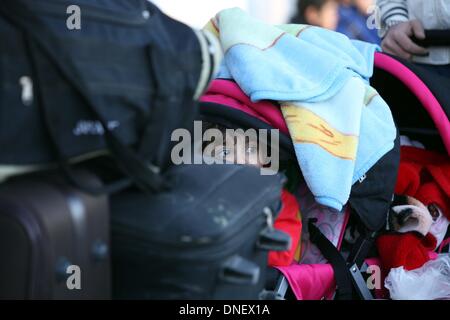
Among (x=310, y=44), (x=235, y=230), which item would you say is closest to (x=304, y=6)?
(x=310, y=44)

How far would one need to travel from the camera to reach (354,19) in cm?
370

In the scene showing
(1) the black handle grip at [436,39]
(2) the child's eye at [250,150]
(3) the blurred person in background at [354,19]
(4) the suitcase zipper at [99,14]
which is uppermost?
(3) the blurred person in background at [354,19]

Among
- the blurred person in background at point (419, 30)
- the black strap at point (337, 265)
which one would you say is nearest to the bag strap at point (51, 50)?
the black strap at point (337, 265)

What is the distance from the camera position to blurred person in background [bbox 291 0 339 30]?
150 inches

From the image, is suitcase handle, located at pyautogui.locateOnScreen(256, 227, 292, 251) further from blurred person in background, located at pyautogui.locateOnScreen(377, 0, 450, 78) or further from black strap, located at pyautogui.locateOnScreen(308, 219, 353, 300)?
blurred person in background, located at pyautogui.locateOnScreen(377, 0, 450, 78)

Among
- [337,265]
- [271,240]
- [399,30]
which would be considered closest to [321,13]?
[399,30]

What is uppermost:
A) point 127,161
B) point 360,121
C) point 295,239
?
point 360,121

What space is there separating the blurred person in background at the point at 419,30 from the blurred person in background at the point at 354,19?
164cm

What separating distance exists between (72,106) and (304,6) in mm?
3317

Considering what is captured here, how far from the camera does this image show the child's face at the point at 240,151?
52.0 inches

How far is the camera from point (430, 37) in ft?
5.58

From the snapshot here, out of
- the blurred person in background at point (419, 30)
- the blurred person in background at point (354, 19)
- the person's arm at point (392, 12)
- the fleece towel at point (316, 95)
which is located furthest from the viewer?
the blurred person in background at point (354, 19)

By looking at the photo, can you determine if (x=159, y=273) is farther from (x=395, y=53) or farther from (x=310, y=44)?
(x=395, y=53)

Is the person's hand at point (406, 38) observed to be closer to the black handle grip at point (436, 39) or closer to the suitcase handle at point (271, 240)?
the black handle grip at point (436, 39)
